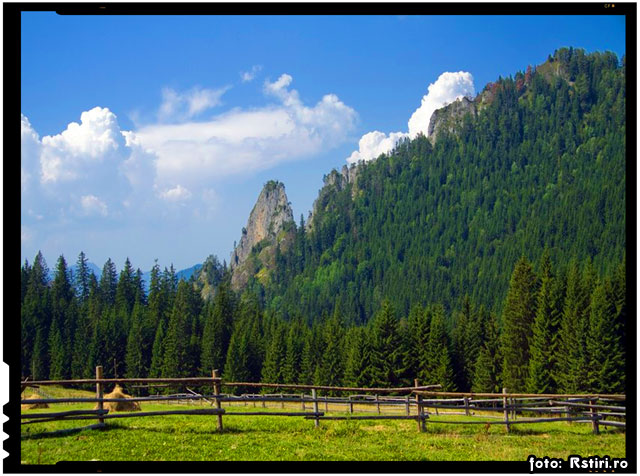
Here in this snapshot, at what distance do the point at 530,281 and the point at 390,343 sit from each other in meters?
14.3

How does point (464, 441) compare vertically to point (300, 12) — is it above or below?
below

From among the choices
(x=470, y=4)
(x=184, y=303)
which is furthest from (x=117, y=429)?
(x=184, y=303)

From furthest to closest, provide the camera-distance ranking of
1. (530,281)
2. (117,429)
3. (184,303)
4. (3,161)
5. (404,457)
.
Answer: (184,303) < (530,281) < (117,429) < (404,457) < (3,161)

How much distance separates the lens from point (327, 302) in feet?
553

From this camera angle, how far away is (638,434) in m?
8.76

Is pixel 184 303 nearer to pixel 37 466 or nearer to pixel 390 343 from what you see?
pixel 390 343

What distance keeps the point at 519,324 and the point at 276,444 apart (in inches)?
1917

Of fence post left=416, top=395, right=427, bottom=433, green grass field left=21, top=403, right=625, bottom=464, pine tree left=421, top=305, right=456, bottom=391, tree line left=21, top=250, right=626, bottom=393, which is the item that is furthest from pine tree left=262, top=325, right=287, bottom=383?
fence post left=416, top=395, right=427, bottom=433

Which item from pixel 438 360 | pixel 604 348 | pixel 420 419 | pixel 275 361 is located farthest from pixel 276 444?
pixel 275 361

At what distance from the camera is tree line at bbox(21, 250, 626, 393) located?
49356 millimetres

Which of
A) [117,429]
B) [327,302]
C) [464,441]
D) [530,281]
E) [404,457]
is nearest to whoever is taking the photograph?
[404,457]

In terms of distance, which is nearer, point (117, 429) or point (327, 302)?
point (117, 429)

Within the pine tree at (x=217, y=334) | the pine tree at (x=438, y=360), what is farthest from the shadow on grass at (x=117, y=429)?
the pine tree at (x=217, y=334)

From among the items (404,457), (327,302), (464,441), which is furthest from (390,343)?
(327,302)
